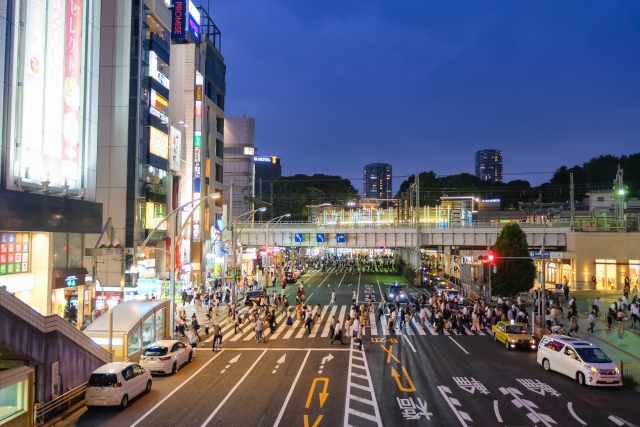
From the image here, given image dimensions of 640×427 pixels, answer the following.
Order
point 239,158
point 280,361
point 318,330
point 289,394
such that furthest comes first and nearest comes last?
point 239,158 → point 318,330 → point 280,361 → point 289,394

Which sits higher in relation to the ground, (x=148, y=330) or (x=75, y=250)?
(x=75, y=250)

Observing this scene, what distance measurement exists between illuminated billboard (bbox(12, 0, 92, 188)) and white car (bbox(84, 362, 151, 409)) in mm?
12331

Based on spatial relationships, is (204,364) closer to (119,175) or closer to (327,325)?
(327,325)

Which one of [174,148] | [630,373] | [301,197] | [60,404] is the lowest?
[60,404]

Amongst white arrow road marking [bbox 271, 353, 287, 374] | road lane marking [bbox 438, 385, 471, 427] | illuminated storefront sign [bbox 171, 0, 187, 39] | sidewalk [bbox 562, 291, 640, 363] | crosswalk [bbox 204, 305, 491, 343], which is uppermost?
illuminated storefront sign [bbox 171, 0, 187, 39]

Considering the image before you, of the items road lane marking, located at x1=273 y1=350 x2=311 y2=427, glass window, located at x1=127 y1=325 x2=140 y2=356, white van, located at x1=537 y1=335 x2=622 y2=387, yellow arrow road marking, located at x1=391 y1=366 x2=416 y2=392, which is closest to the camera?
road lane marking, located at x1=273 y1=350 x2=311 y2=427

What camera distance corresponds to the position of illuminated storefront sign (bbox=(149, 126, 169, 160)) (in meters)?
44.4

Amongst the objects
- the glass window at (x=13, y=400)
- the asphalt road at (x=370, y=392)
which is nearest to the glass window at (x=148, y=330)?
the asphalt road at (x=370, y=392)

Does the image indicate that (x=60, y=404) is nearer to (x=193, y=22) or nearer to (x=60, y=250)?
(x=60, y=250)

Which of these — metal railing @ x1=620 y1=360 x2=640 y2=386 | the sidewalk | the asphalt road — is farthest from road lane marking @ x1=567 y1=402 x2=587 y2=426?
the sidewalk

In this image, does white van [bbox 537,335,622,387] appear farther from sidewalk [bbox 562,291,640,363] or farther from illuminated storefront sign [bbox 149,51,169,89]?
illuminated storefront sign [bbox 149,51,169,89]

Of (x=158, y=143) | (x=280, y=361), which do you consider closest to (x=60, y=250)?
(x=280, y=361)

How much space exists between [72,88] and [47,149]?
4107 mm

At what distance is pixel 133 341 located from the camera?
21.9 m
